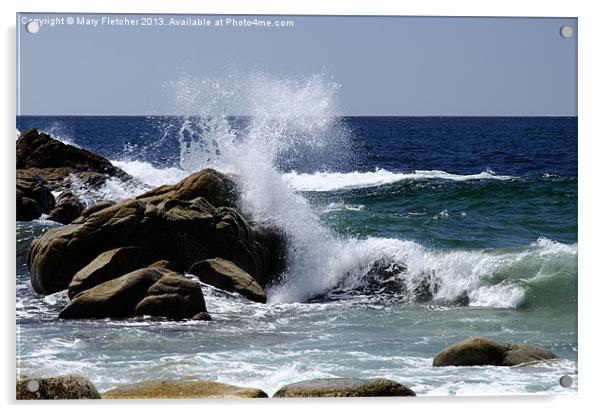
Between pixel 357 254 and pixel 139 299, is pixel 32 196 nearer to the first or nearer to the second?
pixel 139 299

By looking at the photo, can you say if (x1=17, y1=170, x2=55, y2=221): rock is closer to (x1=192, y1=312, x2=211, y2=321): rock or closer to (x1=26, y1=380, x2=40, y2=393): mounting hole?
(x1=26, y1=380, x2=40, y2=393): mounting hole

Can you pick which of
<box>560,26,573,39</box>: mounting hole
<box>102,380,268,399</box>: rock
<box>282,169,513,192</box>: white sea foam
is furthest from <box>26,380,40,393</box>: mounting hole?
<box>560,26,573,39</box>: mounting hole

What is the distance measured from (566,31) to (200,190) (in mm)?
3889

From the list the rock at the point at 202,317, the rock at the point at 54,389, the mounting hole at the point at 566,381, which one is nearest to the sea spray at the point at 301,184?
the rock at the point at 202,317

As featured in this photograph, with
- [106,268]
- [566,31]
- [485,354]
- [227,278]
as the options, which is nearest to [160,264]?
[106,268]

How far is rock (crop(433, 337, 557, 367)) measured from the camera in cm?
815

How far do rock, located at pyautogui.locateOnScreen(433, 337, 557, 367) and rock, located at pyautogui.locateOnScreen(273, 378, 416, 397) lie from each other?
1.74 ft

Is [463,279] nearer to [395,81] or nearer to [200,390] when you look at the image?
[395,81]

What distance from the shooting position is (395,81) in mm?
8688

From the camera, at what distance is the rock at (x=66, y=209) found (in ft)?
32.8

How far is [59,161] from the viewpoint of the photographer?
441 inches
